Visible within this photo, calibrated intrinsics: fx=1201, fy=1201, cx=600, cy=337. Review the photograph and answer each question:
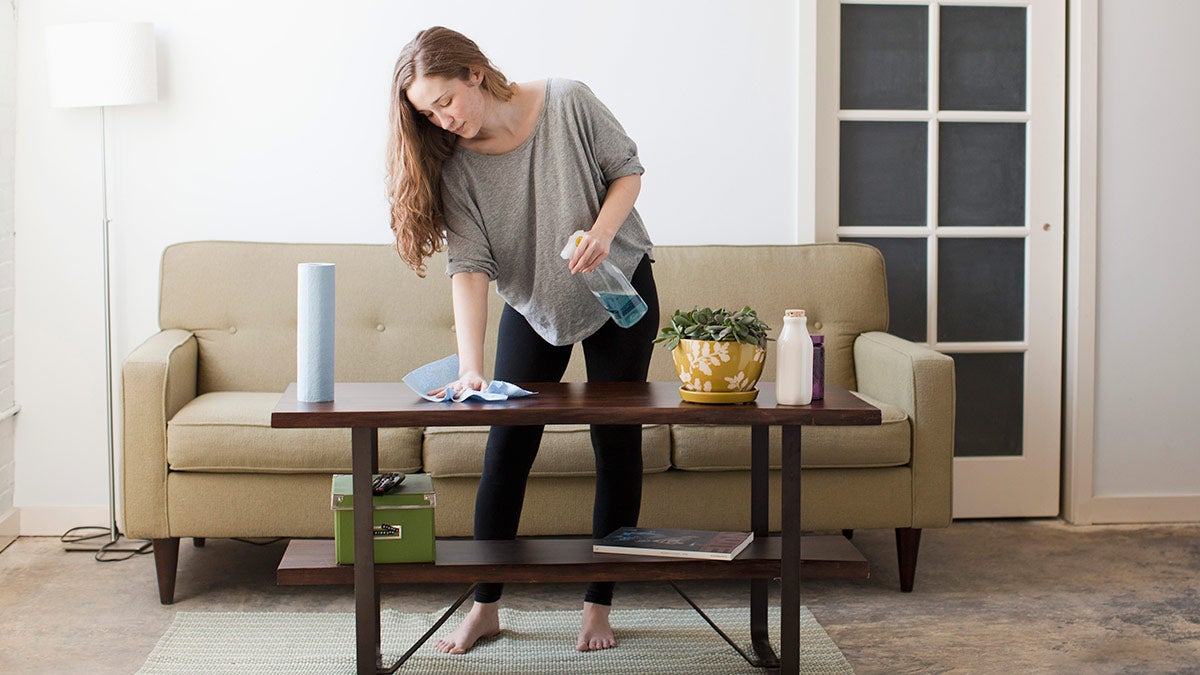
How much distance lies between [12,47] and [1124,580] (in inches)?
127

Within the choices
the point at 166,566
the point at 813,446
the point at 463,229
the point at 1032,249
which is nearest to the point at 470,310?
the point at 463,229

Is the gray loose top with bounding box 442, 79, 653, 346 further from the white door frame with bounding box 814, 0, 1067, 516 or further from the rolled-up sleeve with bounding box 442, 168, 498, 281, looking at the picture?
the white door frame with bounding box 814, 0, 1067, 516

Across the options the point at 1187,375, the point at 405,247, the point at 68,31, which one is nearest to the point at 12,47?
the point at 68,31

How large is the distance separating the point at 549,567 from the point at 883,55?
213 centimetres

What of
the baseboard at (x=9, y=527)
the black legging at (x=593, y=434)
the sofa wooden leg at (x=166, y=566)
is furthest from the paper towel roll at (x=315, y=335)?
the baseboard at (x=9, y=527)

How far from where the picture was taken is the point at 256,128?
3.40 metres

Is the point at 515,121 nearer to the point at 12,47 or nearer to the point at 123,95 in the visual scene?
the point at 123,95

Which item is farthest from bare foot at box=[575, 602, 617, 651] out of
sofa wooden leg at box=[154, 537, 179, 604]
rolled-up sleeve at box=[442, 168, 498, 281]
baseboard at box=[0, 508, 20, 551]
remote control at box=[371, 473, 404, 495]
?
baseboard at box=[0, 508, 20, 551]

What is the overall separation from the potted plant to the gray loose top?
252 millimetres

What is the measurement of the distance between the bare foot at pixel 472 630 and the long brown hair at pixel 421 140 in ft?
2.33

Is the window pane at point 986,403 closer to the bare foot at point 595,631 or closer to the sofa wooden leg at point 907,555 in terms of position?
the sofa wooden leg at point 907,555

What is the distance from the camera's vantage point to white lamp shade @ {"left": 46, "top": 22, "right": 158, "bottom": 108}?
3133 mm

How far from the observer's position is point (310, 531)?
2750 millimetres

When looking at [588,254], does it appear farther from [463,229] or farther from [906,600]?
[906,600]
